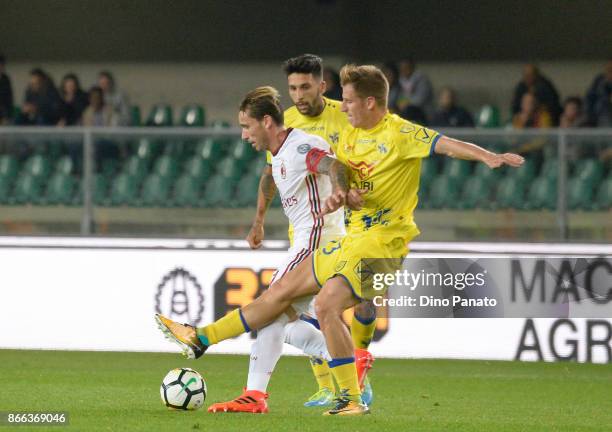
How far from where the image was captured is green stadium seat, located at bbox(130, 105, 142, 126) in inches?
618

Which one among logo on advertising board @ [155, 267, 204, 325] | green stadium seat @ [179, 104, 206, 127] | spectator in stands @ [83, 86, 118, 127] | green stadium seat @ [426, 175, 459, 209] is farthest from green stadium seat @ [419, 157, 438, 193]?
green stadium seat @ [179, 104, 206, 127]

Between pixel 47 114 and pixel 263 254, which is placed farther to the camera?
pixel 47 114

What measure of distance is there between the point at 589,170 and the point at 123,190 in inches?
168

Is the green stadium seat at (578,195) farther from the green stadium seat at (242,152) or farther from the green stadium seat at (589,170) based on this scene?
the green stadium seat at (242,152)

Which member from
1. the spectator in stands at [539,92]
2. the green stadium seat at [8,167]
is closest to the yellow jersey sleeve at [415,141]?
the green stadium seat at [8,167]

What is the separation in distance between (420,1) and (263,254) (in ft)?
19.9

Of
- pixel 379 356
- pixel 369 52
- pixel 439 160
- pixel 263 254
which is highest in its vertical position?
pixel 369 52

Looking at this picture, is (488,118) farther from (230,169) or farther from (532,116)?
A: (230,169)

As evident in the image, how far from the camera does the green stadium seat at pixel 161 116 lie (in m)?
16.1

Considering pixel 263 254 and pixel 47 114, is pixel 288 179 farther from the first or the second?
pixel 47 114

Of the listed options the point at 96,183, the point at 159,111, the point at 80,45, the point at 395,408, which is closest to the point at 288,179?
the point at 395,408

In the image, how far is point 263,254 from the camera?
11.9 m

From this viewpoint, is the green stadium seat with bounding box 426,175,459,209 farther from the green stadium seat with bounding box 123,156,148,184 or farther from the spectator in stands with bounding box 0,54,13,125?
the spectator in stands with bounding box 0,54,13,125

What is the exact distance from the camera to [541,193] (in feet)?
39.4
